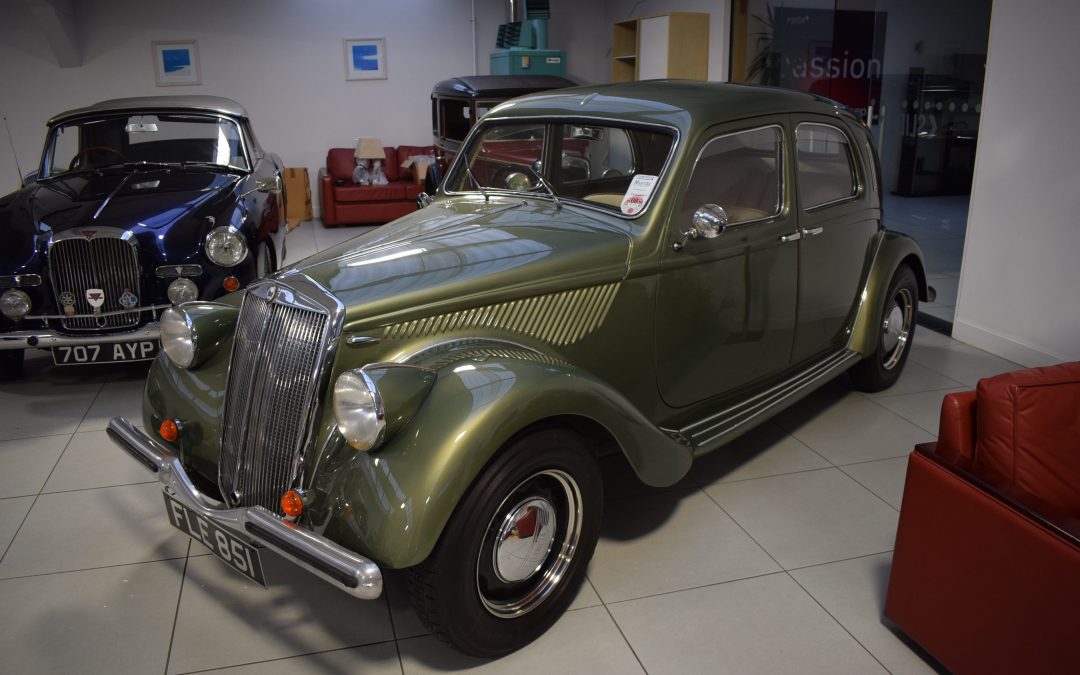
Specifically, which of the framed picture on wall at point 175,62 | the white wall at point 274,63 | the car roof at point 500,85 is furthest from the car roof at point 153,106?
the framed picture on wall at point 175,62

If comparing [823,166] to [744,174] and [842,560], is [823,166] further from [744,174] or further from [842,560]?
[842,560]

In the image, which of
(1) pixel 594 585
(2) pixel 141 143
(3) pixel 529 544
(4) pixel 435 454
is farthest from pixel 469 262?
(2) pixel 141 143

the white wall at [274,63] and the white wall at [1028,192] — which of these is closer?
the white wall at [1028,192]

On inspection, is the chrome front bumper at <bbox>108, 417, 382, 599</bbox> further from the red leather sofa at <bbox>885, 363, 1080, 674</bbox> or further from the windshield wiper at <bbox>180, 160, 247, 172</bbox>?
the windshield wiper at <bbox>180, 160, 247, 172</bbox>

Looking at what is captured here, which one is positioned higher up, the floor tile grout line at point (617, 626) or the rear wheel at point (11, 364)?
the rear wheel at point (11, 364)

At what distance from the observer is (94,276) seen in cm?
439

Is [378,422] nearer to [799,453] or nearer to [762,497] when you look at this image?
[762,497]

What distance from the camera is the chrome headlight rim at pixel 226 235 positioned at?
4.57 m

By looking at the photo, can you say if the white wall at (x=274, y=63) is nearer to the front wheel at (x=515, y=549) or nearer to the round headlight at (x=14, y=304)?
the round headlight at (x=14, y=304)

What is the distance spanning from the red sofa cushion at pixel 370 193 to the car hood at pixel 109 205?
13.2 feet

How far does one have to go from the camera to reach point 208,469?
267 cm

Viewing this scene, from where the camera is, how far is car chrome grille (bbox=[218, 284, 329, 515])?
2.38 meters

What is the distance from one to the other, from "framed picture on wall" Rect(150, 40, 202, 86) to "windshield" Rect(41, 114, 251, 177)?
5.18m

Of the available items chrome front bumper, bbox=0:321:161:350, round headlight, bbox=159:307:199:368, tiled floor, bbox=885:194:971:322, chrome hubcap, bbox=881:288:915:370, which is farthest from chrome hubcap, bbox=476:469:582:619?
tiled floor, bbox=885:194:971:322
